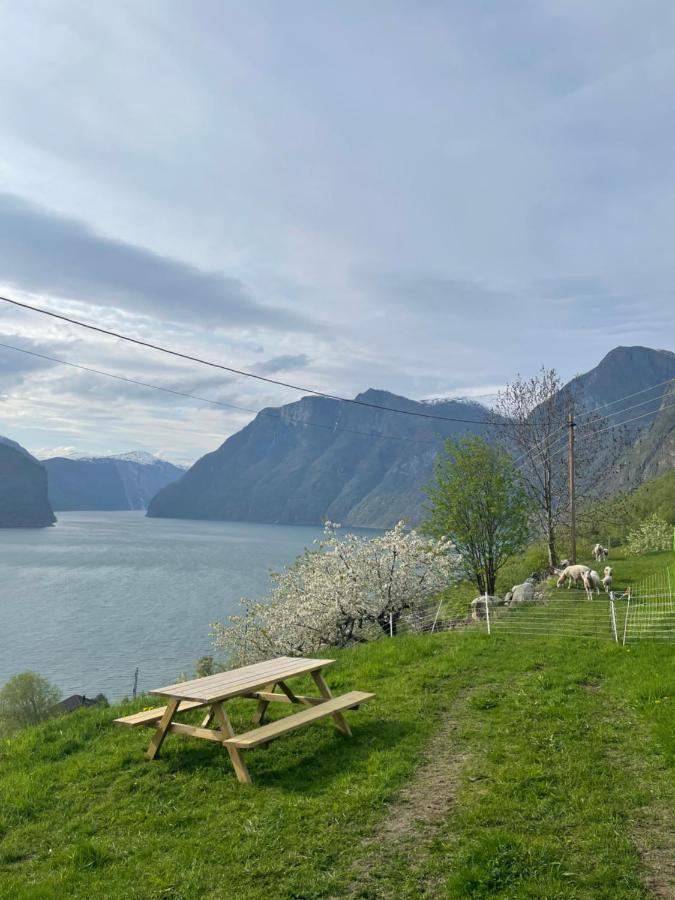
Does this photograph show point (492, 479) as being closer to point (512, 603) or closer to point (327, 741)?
point (512, 603)

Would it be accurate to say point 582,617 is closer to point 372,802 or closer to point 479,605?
point 479,605

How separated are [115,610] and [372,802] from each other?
6785 cm

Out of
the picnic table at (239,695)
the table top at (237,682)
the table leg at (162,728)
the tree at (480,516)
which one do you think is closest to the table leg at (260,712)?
the picnic table at (239,695)

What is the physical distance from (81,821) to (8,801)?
1293 mm

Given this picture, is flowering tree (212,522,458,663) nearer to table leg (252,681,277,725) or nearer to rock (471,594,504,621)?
rock (471,594,504,621)

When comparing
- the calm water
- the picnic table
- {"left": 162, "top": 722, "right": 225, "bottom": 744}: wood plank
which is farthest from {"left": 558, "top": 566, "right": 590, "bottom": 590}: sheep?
the calm water

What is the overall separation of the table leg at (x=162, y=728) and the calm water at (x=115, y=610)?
3780cm

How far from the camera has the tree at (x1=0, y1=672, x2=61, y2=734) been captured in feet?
111

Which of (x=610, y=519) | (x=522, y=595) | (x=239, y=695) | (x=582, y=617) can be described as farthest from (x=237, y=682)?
(x=610, y=519)

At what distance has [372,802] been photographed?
6.50 metres

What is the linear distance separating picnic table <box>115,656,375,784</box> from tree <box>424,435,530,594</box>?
64.7 feet

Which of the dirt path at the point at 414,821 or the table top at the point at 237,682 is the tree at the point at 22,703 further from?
the dirt path at the point at 414,821

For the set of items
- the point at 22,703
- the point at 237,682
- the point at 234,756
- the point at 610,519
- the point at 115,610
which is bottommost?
the point at 115,610

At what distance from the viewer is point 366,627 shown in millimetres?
21391
